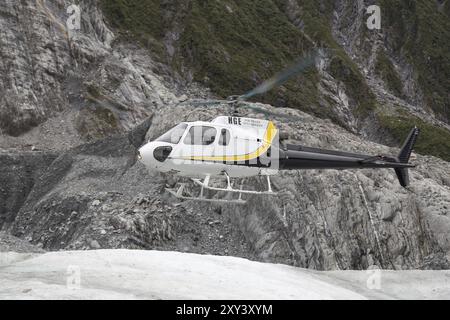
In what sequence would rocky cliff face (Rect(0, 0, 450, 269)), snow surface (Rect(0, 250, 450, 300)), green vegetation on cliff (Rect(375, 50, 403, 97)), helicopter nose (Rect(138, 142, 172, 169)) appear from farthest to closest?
green vegetation on cliff (Rect(375, 50, 403, 97))
rocky cliff face (Rect(0, 0, 450, 269))
helicopter nose (Rect(138, 142, 172, 169))
snow surface (Rect(0, 250, 450, 300))

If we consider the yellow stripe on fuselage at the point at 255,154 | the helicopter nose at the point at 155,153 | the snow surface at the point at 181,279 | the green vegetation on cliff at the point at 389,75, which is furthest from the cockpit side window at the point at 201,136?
the green vegetation on cliff at the point at 389,75

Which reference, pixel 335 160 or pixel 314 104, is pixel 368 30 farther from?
pixel 335 160

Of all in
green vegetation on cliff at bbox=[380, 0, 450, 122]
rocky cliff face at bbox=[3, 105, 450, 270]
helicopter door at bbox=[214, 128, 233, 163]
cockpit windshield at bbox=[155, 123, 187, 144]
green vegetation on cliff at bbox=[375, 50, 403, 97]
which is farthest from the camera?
green vegetation on cliff at bbox=[380, 0, 450, 122]

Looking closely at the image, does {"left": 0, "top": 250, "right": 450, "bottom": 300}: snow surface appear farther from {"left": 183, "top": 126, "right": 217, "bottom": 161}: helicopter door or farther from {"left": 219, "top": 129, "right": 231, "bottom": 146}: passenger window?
{"left": 219, "top": 129, "right": 231, "bottom": 146}: passenger window

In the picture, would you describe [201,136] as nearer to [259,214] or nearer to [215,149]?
[215,149]

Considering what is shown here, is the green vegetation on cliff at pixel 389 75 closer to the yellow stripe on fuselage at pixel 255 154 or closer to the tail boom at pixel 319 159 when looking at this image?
the tail boom at pixel 319 159

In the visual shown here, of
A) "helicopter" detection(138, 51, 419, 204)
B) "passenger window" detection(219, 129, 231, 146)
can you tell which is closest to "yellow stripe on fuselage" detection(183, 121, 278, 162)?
"helicopter" detection(138, 51, 419, 204)
